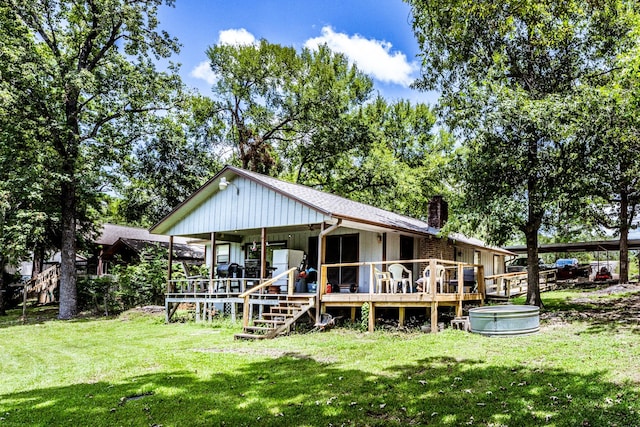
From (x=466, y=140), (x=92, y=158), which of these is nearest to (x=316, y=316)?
(x=466, y=140)

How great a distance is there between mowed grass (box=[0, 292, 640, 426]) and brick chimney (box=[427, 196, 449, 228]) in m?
7.54

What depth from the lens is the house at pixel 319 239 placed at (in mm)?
11805

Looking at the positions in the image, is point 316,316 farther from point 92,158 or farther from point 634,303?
point 92,158

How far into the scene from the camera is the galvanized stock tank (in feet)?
30.4

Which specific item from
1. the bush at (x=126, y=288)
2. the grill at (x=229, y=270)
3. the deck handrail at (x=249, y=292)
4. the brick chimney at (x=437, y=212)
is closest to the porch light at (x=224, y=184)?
the grill at (x=229, y=270)

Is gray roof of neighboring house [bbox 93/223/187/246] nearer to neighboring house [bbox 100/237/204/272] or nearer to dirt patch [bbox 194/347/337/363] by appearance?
neighboring house [bbox 100/237/204/272]

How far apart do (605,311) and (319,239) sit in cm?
841

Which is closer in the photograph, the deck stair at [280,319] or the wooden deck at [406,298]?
the wooden deck at [406,298]

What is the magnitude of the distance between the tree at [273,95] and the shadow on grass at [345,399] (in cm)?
2152

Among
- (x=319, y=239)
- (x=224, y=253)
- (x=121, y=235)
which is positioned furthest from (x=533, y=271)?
(x=121, y=235)

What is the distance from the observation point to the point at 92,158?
19.3 m

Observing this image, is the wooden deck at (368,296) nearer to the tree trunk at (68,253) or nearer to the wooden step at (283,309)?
the wooden step at (283,309)

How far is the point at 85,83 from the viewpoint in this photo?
17.8 meters

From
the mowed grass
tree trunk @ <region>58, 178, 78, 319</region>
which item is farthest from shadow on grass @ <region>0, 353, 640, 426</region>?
tree trunk @ <region>58, 178, 78, 319</region>
